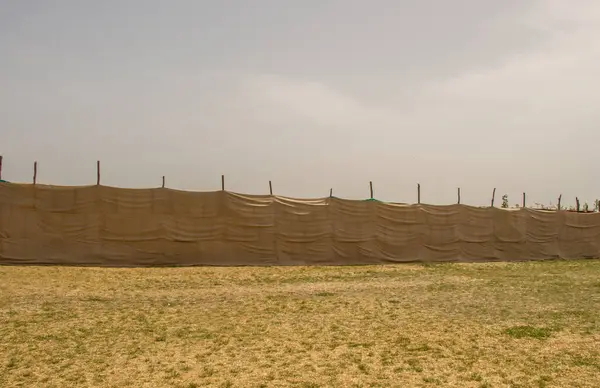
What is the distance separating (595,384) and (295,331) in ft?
11.5

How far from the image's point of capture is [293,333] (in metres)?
6.72

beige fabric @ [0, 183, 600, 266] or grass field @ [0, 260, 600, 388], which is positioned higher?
beige fabric @ [0, 183, 600, 266]

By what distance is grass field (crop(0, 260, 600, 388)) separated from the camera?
16.2 feet

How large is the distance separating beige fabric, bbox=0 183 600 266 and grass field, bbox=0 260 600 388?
2.27 m

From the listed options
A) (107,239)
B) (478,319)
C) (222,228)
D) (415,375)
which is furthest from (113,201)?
(415,375)

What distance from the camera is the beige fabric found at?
14.1 m

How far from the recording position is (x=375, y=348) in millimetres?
5922

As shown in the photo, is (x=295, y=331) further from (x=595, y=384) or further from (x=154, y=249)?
(x=154, y=249)

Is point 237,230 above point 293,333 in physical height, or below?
above

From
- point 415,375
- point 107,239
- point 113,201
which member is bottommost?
point 415,375

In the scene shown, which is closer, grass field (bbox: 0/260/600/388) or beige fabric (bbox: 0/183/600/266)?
grass field (bbox: 0/260/600/388)

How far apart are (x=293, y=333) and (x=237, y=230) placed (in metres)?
9.34

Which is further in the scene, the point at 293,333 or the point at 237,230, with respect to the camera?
the point at 237,230

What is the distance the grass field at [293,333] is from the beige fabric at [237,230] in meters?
2.27
